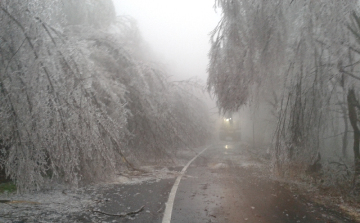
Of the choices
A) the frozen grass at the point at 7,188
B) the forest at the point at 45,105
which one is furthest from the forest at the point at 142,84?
the frozen grass at the point at 7,188

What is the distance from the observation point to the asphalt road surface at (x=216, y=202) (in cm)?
529

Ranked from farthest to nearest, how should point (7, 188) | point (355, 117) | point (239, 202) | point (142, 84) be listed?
point (142, 84) < point (355, 117) < point (7, 188) < point (239, 202)

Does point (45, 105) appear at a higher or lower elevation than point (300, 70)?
lower

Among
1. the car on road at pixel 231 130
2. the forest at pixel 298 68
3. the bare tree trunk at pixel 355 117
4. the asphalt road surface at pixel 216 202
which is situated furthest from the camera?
the car on road at pixel 231 130

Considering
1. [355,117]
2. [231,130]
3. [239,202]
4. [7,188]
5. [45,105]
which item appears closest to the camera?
[45,105]

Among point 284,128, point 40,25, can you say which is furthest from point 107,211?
point 284,128

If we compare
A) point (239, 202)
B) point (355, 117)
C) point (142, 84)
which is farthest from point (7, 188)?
point (355, 117)

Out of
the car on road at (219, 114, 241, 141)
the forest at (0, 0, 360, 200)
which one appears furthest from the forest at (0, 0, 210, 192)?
the car on road at (219, 114, 241, 141)

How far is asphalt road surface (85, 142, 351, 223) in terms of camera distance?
17.4 feet

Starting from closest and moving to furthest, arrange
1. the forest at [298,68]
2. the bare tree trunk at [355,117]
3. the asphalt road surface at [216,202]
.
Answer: the asphalt road surface at [216,202]
the forest at [298,68]
the bare tree trunk at [355,117]

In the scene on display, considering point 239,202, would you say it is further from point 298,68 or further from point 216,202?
point 298,68

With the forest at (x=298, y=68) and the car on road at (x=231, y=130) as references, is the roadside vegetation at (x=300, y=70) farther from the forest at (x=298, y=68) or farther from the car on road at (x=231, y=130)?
the car on road at (x=231, y=130)

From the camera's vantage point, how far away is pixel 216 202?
6434 millimetres

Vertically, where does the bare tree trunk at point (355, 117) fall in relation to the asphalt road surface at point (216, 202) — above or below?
above
